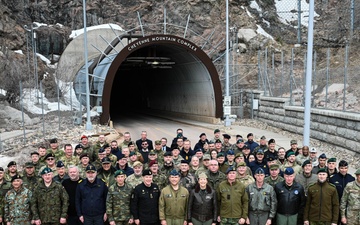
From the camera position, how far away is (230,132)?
18.1 m

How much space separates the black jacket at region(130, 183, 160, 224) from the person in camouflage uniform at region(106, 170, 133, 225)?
4.7 inches

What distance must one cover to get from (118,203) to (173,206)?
0.96m

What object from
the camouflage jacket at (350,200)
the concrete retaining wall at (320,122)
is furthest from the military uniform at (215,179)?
the concrete retaining wall at (320,122)

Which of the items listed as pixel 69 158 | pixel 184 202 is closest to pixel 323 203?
pixel 184 202

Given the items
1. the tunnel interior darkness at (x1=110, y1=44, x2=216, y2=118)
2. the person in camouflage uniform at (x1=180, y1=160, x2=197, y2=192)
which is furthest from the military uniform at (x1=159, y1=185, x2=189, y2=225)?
the tunnel interior darkness at (x1=110, y1=44, x2=216, y2=118)

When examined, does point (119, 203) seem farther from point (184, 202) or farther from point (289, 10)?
point (289, 10)

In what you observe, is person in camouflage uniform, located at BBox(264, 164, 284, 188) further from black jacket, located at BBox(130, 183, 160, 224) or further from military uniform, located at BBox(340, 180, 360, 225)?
black jacket, located at BBox(130, 183, 160, 224)

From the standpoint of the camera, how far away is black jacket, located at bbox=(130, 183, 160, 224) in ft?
20.0

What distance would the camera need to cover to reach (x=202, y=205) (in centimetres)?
601

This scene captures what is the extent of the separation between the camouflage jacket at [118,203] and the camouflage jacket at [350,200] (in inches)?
145

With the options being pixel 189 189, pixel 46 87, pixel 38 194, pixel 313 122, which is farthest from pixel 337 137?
pixel 46 87

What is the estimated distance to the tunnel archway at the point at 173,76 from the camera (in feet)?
65.6

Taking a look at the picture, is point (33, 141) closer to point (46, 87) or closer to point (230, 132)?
point (230, 132)

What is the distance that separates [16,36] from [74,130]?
1631 centimetres
